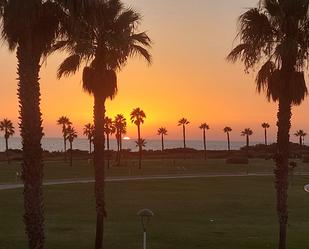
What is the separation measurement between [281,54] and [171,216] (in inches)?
789

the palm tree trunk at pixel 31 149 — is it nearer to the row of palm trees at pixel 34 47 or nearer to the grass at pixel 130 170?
the row of palm trees at pixel 34 47

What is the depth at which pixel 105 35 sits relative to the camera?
19125 millimetres

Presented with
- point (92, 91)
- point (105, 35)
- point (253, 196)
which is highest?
point (105, 35)

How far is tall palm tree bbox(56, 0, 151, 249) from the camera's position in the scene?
62.0 feet

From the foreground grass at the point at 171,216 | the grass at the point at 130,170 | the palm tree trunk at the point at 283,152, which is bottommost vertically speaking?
the foreground grass at the point at 171,216

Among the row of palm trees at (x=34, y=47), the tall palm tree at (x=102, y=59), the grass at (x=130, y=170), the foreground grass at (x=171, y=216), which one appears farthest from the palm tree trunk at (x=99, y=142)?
the grass at (x=130, y=170)

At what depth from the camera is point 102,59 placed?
64.0 feet

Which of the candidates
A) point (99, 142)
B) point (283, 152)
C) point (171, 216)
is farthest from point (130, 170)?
point (283, 152)

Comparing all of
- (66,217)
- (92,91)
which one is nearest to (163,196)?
(66,217)

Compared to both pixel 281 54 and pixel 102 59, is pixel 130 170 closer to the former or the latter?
pixel 102 59

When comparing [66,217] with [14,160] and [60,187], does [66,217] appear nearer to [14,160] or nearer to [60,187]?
[60,187]

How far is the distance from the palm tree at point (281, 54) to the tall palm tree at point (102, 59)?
3.72 meters

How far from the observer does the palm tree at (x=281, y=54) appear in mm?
16500

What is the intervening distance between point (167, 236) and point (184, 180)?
4143 cm
